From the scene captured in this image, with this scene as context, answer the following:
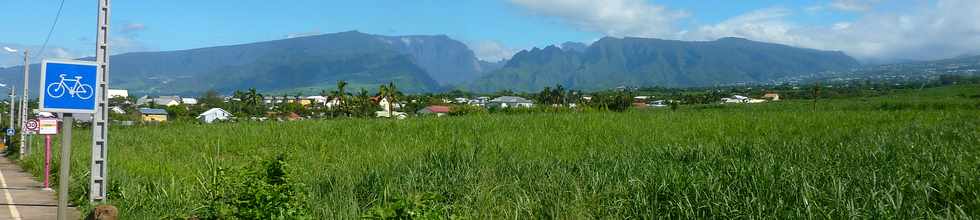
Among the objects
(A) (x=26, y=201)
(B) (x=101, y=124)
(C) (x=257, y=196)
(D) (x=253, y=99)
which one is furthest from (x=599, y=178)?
(D) (x=253, y=99)

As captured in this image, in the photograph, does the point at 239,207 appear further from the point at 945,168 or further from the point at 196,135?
the point at 196,135

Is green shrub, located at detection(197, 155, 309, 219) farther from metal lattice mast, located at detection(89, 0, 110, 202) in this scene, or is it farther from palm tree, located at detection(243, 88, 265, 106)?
palm tree, located at detection(243, 88, 265, 106)

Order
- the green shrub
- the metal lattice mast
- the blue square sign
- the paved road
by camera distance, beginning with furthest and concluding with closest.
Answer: the paved road, the metal lattice mast, the blue square sign, the green shrub

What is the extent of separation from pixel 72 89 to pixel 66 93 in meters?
0.07

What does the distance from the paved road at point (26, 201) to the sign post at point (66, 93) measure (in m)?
2.94

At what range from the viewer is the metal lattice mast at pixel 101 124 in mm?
10820

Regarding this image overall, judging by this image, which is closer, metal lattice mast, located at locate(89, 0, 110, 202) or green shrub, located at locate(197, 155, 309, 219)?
green shrub, located at locate(197, 155, 309, 219)

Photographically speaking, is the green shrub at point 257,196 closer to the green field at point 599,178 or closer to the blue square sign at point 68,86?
the green field at point 599,178

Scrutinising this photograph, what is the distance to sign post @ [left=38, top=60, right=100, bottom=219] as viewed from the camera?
314 inches

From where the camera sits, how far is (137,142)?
28.2m

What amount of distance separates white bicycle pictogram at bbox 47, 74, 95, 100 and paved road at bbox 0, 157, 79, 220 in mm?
3188

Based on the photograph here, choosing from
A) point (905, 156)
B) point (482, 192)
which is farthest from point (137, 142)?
point (905, 156)

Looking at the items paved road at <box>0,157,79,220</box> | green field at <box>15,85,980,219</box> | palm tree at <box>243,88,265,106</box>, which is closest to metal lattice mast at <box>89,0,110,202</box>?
green field at <box>15,85,980,219</box>

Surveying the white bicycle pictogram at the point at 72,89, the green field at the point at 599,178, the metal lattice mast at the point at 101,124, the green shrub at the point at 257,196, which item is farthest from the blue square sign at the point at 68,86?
the metal lattice mast at the point at 101,124
